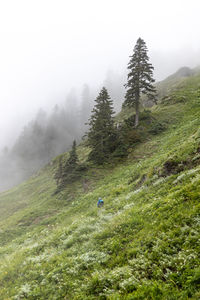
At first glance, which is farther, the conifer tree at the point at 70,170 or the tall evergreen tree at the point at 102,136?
the tall evergreen tree at the point at 102,136

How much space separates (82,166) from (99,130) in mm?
7756

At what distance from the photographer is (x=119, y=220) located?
10.1 metres

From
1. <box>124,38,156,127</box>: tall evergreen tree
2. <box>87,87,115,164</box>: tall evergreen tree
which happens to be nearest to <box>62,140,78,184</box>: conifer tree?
<box>87,87,115,164</box>: tall evergreen tree

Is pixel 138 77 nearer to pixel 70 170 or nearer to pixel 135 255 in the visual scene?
pixel 70 170

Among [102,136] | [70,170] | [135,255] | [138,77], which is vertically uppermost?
[138,77]

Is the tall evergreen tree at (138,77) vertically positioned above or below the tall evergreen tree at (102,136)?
above

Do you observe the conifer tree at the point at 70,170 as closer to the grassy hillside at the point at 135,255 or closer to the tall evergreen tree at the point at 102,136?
the tall evergreen tree at the point at 102,136

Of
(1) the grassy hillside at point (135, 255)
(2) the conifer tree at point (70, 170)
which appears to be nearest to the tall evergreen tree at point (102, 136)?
(2) the conifer tree at point (70, 170)

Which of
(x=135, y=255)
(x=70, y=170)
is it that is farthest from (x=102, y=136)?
(x=135, y=255)

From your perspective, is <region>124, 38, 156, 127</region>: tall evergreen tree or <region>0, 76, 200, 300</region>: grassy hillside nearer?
<region>0, 76, 200, 300</region>: grassy hillside

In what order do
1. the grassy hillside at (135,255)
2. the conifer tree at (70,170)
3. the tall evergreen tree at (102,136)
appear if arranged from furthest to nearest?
1. the tall evergreen tree at (102,136)
2. the conifer tree at (70,170)
3. the grassy hillside at (135,255)

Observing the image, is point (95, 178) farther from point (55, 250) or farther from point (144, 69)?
point (144, 69)

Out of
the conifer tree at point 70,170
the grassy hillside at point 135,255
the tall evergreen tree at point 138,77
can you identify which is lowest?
the grassy hillside at point 135,255

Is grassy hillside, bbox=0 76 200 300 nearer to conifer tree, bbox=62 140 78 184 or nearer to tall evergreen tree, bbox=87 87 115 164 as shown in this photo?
conifer tree, bbox=62 140 78 184
